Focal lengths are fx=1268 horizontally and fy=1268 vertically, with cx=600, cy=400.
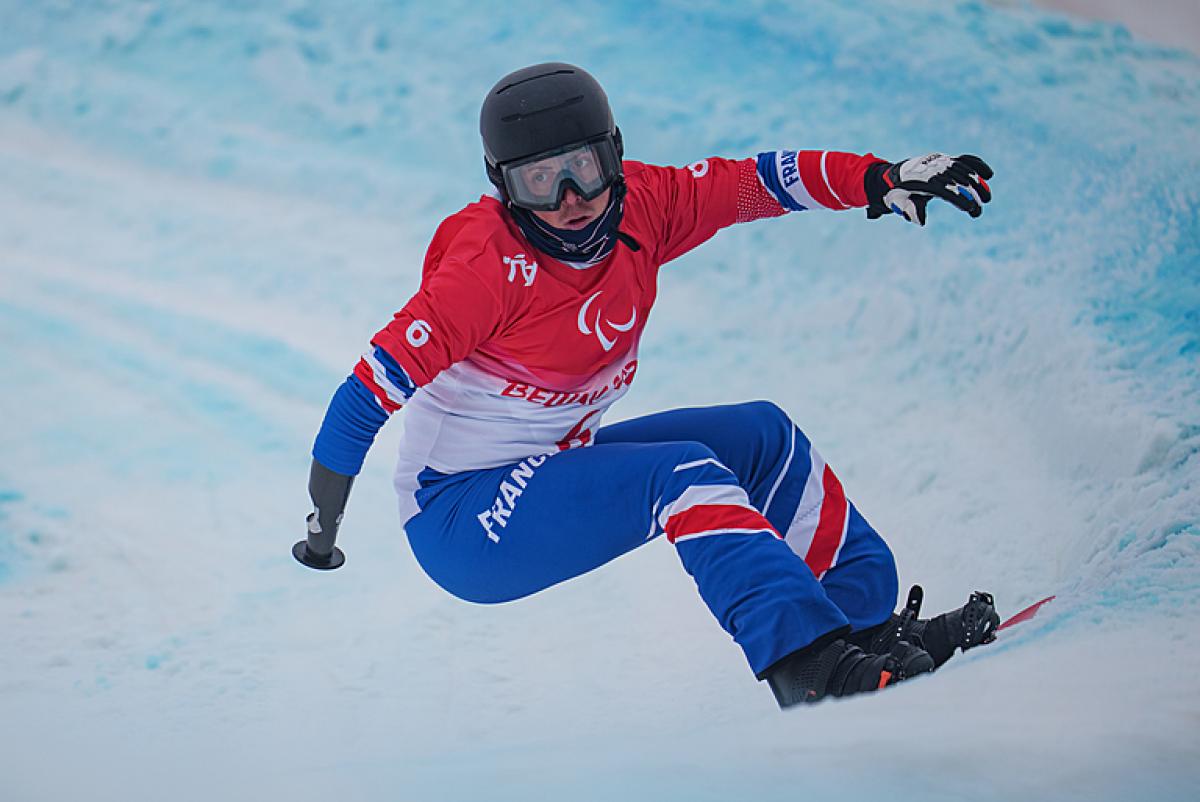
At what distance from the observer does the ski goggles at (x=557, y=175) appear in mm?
2025

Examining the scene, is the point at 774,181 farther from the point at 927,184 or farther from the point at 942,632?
the point at 942,632

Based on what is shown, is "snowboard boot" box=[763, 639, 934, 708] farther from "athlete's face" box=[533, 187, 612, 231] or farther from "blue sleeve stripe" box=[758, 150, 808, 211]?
"blue sleeve stripe" box=[758, 150, 808, 211]

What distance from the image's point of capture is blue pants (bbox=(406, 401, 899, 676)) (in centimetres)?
176

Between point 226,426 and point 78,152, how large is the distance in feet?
7.97

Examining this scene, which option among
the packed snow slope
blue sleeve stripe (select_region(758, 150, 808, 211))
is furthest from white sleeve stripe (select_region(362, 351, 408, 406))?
blue sleeve stripe (select_region(758, 150, 808, 211))

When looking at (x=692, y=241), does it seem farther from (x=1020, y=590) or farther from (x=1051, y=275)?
(x=1051, y=275)

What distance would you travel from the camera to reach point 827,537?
2182mm

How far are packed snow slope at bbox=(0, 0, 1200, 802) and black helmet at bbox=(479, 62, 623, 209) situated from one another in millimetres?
885

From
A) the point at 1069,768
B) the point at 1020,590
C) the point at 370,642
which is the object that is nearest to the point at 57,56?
the point at 370,642

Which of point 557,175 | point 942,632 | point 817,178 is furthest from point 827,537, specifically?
point 557,175

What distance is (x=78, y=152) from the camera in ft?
19.0

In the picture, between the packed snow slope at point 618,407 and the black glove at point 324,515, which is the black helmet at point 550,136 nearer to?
the black glove at point 324,515

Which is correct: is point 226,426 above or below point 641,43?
below

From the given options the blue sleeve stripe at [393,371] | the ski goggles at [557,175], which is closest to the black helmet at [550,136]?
the ski goggles at [557,175]
